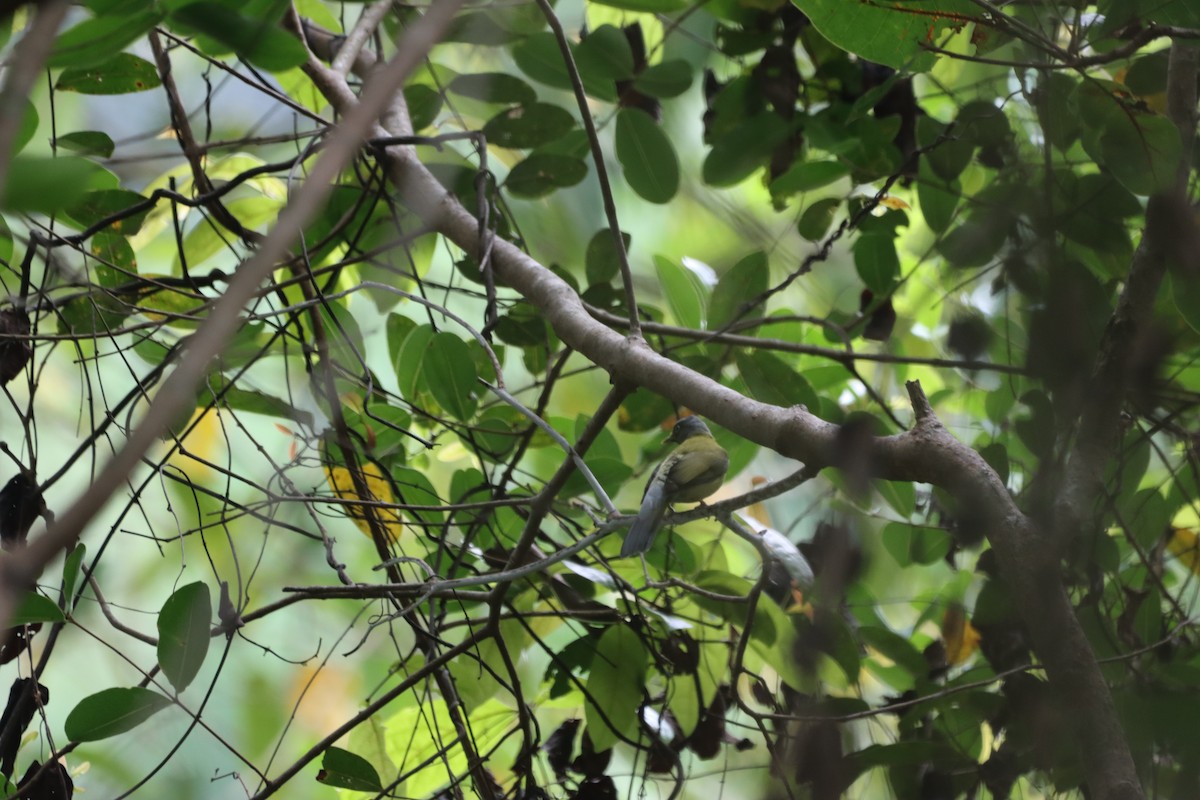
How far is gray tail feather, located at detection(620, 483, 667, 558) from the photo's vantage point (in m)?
1.00

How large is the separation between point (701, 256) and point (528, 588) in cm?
149

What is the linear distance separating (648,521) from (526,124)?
720 mm

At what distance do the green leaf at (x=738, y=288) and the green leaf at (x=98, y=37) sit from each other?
100cm

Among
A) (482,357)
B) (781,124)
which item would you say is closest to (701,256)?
(781,124)

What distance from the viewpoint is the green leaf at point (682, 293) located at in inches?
57.1

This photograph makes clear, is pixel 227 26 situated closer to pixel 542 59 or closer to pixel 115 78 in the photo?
pixel 115 78

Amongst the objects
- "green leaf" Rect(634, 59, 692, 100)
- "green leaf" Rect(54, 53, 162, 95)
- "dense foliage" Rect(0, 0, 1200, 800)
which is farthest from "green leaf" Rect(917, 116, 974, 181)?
"green leaf" Rect(54, 53, 162, 95)

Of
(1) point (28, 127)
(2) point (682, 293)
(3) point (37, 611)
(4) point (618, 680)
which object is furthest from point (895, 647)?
(1) point (28, 127)

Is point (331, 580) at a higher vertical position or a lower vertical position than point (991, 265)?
higher

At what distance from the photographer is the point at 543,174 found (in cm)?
142

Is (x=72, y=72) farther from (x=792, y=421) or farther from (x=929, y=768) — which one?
(x=929, y=768)

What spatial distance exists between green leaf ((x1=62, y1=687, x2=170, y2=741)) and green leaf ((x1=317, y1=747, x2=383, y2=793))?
0.59 feet

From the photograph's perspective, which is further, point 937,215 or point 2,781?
point 937,215

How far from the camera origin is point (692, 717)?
53.3 inches
